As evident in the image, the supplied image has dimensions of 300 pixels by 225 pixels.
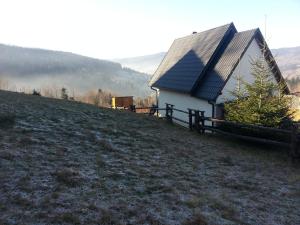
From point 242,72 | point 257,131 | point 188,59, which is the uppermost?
point 188,59

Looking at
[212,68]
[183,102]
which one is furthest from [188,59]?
[212,68]

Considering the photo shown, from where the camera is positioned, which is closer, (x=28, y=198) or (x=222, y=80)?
(x=28, y=198)

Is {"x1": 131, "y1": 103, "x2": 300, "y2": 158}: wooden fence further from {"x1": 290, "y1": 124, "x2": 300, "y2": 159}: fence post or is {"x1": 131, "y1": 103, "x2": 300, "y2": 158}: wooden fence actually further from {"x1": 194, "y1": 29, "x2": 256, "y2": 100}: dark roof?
{"x1": 194, "y1": 29, "x2": 256, "y2": 100}: dark roof

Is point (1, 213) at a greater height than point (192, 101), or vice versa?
point (192, 101)

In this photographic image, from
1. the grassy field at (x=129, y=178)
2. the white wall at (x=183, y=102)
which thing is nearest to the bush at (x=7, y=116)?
the grassy field at (x=129, y=178)

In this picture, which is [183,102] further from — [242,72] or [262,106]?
[262,106]

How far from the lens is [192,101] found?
70.1 feet

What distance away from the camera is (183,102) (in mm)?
22562

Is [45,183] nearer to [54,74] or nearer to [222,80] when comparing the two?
[222,80]

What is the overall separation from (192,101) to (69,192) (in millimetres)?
15797

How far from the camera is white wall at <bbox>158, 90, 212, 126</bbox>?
19883 millimetres

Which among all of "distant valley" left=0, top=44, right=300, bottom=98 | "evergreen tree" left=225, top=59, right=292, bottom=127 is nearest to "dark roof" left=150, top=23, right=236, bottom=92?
"evergreen tree" left=225, top=59, right=292, bottom=127

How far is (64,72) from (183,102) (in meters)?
87.9

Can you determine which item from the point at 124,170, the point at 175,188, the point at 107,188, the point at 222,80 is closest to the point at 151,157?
the point at 124,170
